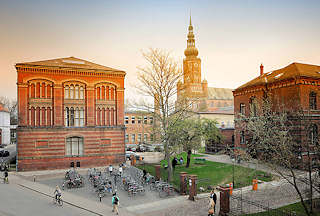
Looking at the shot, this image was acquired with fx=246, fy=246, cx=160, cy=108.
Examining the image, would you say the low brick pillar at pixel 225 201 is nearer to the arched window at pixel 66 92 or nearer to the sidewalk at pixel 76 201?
the sidewalk at pixel 76 201

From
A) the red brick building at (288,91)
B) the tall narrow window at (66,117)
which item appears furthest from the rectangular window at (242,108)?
the tall narrow window at (66,117)

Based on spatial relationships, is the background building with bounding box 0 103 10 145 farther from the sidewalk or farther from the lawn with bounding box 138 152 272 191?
the lawn with bounding box 138 152 272 191

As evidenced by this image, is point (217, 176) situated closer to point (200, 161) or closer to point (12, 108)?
point (200, 161)

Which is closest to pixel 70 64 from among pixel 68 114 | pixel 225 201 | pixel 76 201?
pixel 68 114

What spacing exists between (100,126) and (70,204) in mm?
15157

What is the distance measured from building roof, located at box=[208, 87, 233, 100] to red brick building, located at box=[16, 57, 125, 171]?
206 ft

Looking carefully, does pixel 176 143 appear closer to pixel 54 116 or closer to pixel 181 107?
pixel 181 107

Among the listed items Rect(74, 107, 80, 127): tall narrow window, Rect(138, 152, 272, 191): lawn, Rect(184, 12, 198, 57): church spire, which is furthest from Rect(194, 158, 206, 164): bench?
Rect(184, 12, 198, 57): church spire

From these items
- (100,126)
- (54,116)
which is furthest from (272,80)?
(54,116)

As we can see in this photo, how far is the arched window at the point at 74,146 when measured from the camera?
3045 centimetres

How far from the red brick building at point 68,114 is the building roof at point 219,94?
206 feet

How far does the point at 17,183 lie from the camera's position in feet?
76.3

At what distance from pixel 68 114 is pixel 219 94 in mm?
71070

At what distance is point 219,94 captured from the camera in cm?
9312
